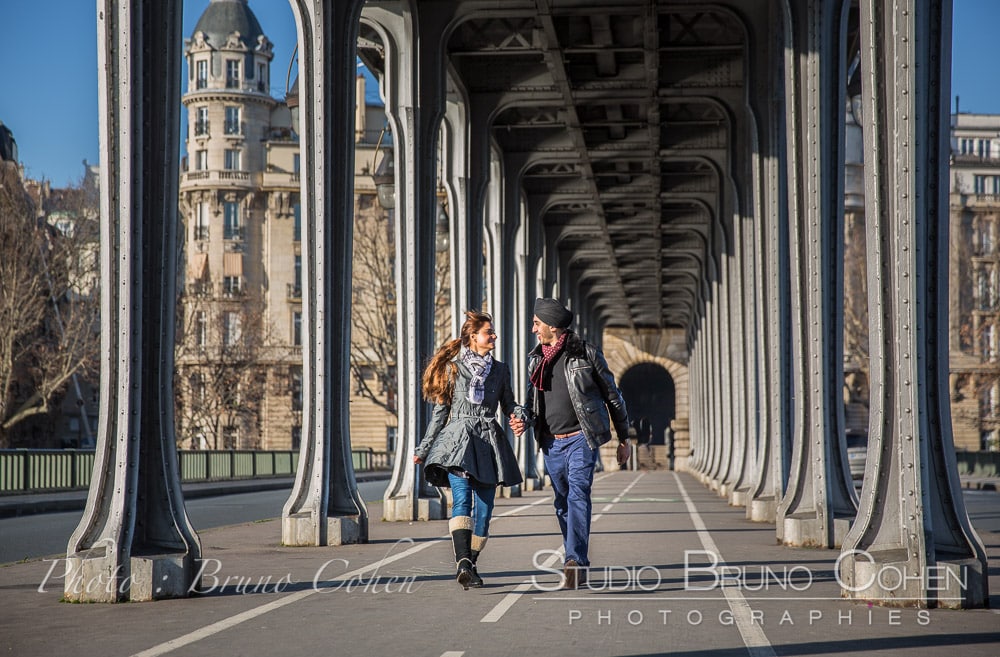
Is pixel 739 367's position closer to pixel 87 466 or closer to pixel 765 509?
pixel 765 509

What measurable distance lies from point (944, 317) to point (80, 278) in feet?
137

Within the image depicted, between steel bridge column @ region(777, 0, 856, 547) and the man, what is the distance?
4723 millimetres

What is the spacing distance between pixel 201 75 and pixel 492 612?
102 metres

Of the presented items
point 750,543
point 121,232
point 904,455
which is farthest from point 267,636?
point 750,543

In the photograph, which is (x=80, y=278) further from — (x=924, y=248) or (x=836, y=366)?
(x=924, y=248)

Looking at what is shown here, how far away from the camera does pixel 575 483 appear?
9930mm

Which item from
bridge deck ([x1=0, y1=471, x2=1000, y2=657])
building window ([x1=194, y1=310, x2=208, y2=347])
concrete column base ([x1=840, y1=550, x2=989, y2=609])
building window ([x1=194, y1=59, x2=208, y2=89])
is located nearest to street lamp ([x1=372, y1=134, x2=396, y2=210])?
bridge deck ([x1=0, y1=471, x2=1000, y2=657])

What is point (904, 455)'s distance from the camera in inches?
369

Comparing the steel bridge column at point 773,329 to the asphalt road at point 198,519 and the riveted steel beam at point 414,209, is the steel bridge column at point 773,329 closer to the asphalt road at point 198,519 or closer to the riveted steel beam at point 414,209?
the asphalt road at point 198,519

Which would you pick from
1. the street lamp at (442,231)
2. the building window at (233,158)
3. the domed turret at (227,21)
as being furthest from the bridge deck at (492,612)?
the domed turret at (227,21)

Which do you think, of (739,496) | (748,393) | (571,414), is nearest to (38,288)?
(748,393)

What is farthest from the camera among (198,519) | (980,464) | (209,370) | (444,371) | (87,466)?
(209,370)

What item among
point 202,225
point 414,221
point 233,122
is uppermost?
point 233,122

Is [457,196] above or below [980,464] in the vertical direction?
above
